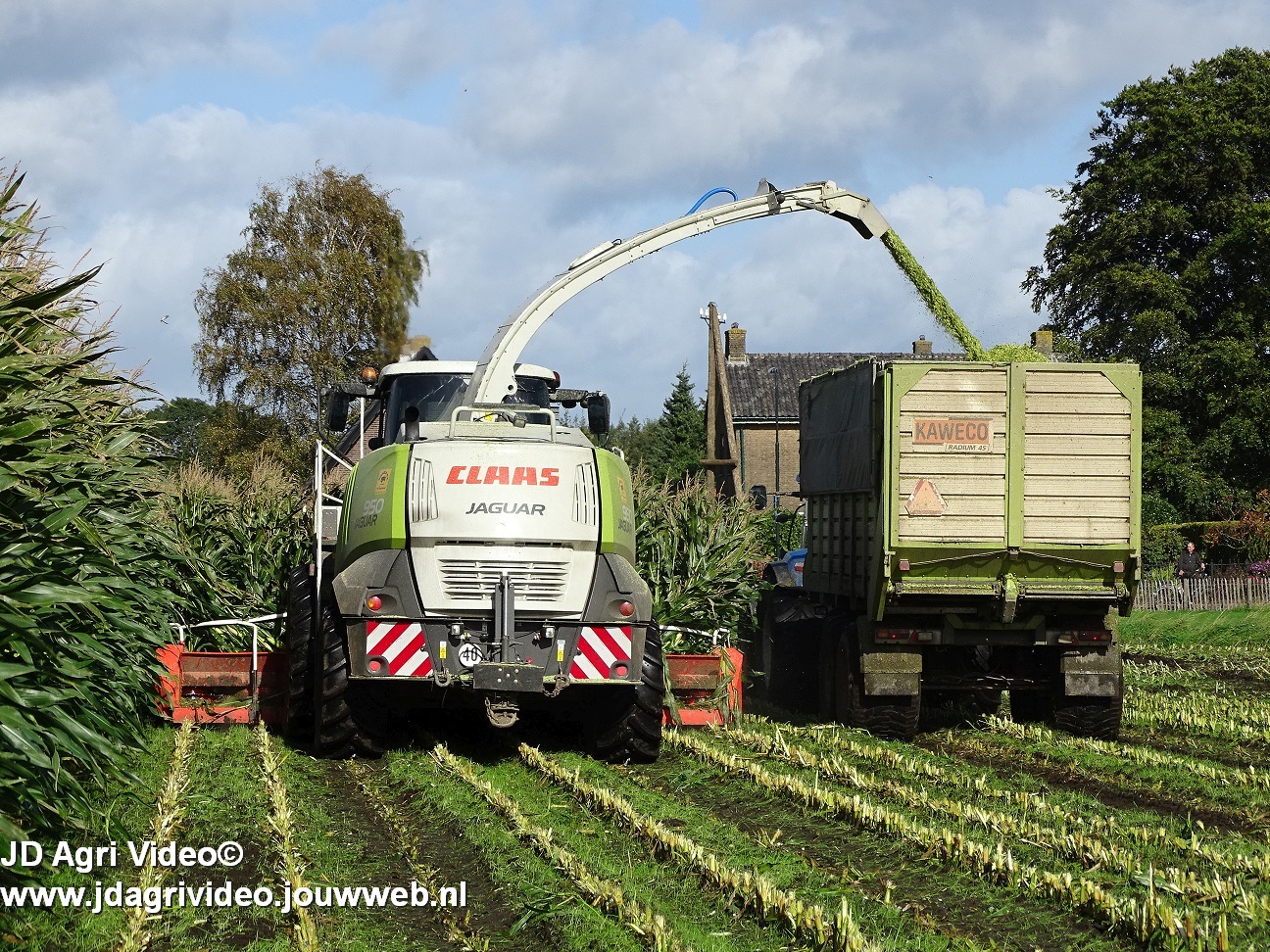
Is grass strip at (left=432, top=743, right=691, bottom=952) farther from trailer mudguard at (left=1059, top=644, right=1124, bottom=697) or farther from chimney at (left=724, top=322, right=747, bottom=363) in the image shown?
chimney at (left=724, top=322, right=747, bottom=363)

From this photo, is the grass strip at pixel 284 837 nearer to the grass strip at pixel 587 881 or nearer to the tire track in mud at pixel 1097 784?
the grass strip at pixel 587 881

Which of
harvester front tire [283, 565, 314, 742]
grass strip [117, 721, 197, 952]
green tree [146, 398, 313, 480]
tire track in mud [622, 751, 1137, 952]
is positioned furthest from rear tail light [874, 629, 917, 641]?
green tree [146, 398, 313, 480]

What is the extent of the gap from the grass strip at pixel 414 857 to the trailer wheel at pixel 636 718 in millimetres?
1790

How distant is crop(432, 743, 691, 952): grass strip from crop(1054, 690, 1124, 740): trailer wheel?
5.65m

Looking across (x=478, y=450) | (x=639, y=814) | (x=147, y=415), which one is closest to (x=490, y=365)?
(x=478, y=450)

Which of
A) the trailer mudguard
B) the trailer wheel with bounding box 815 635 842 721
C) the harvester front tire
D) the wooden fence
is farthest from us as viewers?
the wooden fence

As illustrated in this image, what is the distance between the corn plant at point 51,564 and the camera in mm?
6684

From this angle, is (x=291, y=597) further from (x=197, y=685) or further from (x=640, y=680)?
(x=640, y=680)

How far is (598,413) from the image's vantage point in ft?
41.8

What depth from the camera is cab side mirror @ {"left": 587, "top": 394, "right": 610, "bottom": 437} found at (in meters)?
12.6

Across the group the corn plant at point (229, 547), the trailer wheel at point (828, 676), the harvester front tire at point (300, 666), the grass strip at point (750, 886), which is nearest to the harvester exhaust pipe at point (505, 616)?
the grass strip at point (750, 886)

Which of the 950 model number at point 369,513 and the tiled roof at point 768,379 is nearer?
the 950 model number at point 369,513

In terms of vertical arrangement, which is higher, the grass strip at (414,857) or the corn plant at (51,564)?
the corn plant at (51,564)

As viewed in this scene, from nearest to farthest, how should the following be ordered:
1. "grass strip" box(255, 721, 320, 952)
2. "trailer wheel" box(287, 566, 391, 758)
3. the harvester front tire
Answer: "grass strip" box(255, 721, 320, 952), "trailer wheel" box(287, 566, 391, 758), the harvester front tire
